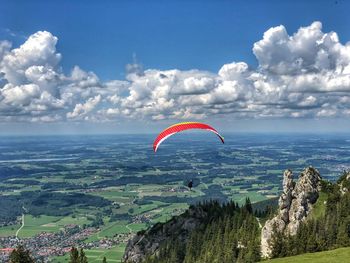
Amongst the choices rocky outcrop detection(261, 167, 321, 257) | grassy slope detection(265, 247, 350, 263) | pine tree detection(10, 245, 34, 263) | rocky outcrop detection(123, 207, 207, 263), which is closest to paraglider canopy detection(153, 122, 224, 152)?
grassy slope detection(265, 247, 350, 263)

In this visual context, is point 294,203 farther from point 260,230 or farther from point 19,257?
point 19,257

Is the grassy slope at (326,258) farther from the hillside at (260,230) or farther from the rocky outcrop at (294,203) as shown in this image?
the rocky outcrop at (294,203)

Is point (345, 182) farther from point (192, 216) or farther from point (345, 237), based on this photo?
point (192, 216)

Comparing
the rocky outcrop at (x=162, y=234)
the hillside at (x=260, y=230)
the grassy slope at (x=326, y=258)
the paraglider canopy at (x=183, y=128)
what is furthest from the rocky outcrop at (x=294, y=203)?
the paraglider canopy at (x=183, y=128)

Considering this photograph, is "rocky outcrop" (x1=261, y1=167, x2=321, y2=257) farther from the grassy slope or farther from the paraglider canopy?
the paraglider canopy

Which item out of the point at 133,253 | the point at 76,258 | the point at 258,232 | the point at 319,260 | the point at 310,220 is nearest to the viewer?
the point at 319,260

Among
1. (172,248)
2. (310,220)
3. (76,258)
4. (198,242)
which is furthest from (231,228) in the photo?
(76,258)
